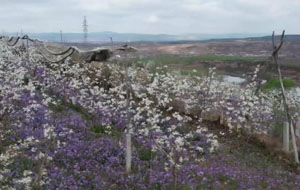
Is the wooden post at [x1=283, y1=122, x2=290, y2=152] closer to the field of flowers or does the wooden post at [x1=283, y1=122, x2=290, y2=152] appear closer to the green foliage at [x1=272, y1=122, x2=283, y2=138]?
the field of flowers

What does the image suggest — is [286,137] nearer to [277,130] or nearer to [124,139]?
[277,130]

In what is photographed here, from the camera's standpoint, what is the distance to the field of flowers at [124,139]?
25.2ft

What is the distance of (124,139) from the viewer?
399 inches

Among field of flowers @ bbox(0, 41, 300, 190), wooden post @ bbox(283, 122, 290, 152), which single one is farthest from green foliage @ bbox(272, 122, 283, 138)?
wooden post @ bbox(283, 122, 290, 152)

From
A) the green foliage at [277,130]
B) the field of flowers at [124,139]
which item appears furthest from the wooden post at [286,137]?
the green foliage at [277,130]

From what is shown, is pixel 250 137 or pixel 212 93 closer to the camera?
pixel 250 137

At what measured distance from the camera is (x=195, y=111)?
14.4 m

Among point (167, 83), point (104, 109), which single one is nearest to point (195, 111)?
point (167, 83)

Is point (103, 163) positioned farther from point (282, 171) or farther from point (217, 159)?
point (282, 171)

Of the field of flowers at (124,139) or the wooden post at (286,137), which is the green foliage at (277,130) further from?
the wooden post at (286,137)

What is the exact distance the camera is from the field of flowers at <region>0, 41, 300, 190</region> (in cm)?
768

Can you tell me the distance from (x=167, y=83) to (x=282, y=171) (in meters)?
4.21

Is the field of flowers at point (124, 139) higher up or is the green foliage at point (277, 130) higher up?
the field of flowers at point (124, 139)

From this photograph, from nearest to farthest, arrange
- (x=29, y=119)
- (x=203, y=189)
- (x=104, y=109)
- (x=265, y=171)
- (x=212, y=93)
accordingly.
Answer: (x=203, y=189)
(x=265, y=171)
(x=29, y=119)
(x=104, y=109)
(x=212, y=93)
